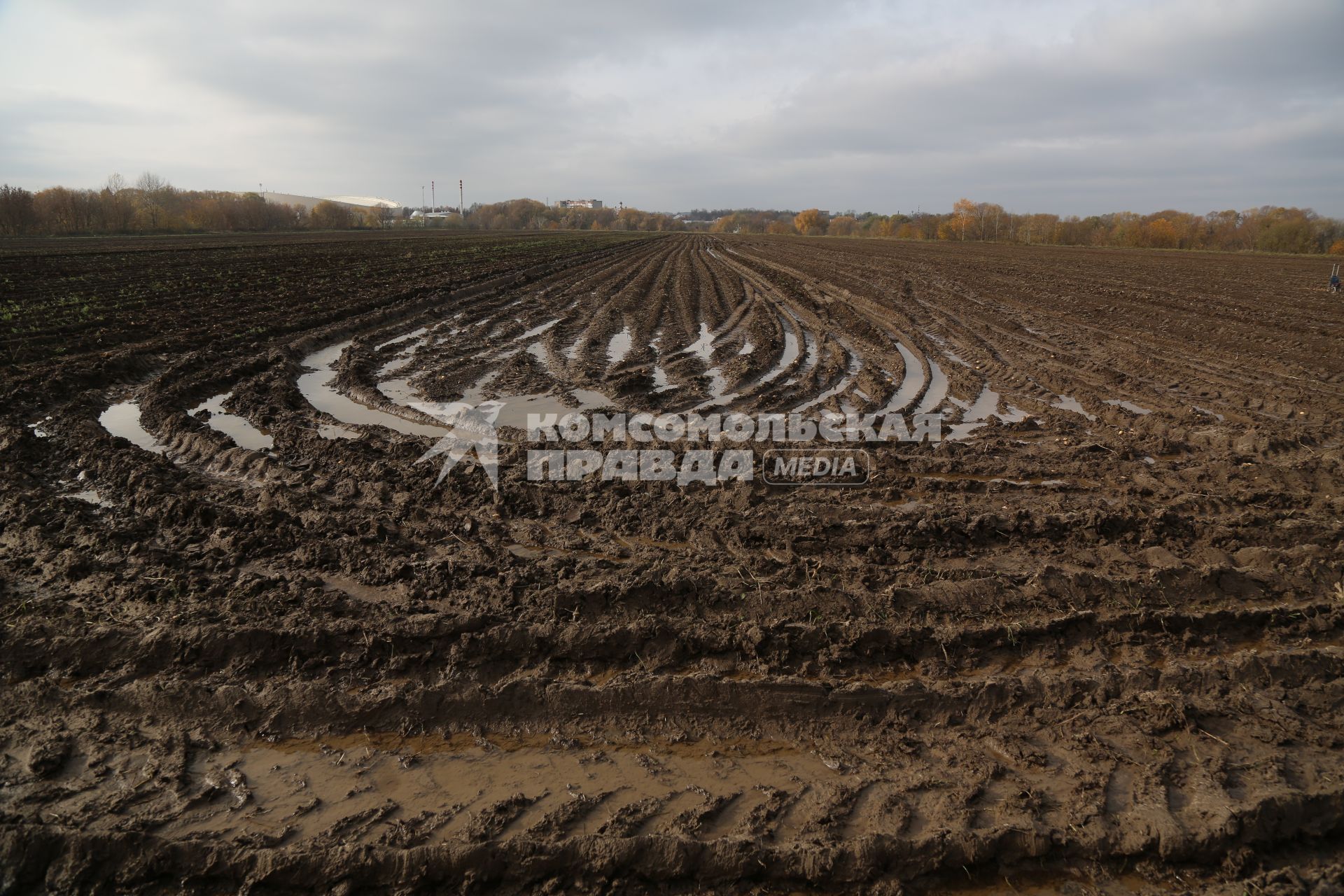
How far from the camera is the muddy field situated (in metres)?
2.95

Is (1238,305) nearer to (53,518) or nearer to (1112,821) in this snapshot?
(1112,821)

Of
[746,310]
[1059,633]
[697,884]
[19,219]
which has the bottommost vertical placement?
[697,884]

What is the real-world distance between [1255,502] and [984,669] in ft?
12.9

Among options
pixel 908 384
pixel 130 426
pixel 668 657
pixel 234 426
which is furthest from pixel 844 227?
pixel 668 657

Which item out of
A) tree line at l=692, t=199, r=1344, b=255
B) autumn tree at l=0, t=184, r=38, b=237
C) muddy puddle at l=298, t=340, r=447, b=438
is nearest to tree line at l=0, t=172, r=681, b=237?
autumn tree at l=0, t=184, r=38, b=237

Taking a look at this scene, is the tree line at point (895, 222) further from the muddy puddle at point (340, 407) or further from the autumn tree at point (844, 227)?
the muddy puddle at point (340, 407)

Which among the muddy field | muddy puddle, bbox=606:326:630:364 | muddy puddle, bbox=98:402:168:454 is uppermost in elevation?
muddy puddle, bbox=606:326:630:364

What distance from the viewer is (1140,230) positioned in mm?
66062

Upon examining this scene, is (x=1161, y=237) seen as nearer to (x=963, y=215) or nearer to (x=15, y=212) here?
(x=963, y=215)

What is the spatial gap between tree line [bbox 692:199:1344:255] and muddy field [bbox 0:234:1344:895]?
63.1 metres

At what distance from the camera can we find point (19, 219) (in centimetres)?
5078

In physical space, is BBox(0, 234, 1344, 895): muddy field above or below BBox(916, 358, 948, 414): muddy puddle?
below

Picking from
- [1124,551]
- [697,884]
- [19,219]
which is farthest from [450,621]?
[19,219]

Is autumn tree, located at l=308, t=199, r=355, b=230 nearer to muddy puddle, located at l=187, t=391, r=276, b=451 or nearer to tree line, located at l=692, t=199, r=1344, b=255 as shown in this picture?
tree line, located at l=692, t=199, r=1344, b=255
